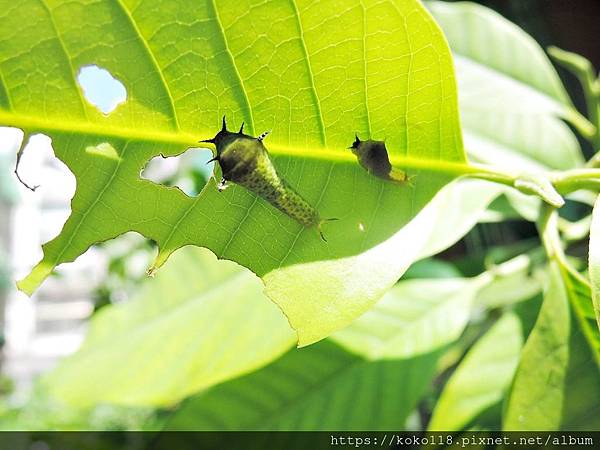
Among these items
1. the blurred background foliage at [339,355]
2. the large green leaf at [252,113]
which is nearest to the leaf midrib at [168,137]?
the large green leaf at [252,113]

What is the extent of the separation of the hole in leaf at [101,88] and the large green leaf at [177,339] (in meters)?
0.43

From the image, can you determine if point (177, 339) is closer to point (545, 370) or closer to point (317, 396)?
point (317, 396)

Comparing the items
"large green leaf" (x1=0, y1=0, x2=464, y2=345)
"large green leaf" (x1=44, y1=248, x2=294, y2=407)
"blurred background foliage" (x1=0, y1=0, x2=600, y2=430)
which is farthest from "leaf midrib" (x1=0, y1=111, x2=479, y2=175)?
"large green leaf" (x1=44, y1=248, x2=294, y2=407)

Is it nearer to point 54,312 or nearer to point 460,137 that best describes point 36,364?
point 54,312

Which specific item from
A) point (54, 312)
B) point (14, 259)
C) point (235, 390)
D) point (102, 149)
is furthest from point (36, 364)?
point (102, 149)

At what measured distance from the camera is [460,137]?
595 mm

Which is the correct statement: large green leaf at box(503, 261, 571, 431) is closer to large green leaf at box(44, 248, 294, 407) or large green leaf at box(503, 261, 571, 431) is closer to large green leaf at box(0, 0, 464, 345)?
large green leaf at box(0, 0, 464, 345)

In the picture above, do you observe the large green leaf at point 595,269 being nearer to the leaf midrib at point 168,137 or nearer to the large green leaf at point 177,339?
the leaf midrib at point 168,137

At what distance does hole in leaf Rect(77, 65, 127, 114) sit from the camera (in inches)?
18.7

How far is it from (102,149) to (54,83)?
6 centimetres

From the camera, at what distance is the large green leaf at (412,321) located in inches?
35.7

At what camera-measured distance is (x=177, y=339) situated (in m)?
0.97

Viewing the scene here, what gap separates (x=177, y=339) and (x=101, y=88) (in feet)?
1.86

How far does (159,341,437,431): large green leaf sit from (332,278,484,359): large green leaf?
21 millimetres
